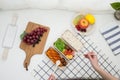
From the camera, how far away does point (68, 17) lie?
150 cm

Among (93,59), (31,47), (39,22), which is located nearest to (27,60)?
(31,47)

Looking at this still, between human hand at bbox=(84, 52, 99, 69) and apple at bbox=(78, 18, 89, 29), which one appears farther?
apple at bbox=(78, 18, 89, 29)

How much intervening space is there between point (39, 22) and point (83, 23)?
23cm

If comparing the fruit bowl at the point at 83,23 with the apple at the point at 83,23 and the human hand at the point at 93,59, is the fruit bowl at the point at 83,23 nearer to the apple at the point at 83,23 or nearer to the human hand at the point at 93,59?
the apple at the point at 83,23

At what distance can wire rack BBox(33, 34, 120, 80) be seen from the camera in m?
1.42

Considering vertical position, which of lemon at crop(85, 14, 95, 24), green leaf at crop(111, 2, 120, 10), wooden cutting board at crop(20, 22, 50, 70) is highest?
green leaf at crop(111, 2, 120, 10)

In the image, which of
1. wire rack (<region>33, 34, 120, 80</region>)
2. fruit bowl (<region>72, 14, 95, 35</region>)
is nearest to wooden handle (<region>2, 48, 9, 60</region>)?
wire rack (<region>33, 34, 120, 80</region>)

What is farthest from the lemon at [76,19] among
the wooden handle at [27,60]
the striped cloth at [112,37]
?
the wooden handle at [27,60]

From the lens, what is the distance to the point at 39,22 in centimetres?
146

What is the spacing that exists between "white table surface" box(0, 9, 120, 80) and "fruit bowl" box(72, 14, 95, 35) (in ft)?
0.08

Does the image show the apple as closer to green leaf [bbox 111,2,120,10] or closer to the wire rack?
the wire rack

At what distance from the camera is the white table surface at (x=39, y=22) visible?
1.39m

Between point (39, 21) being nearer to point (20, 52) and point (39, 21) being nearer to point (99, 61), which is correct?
point (20, 52)

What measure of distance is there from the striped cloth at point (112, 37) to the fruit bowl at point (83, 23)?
73 mm
